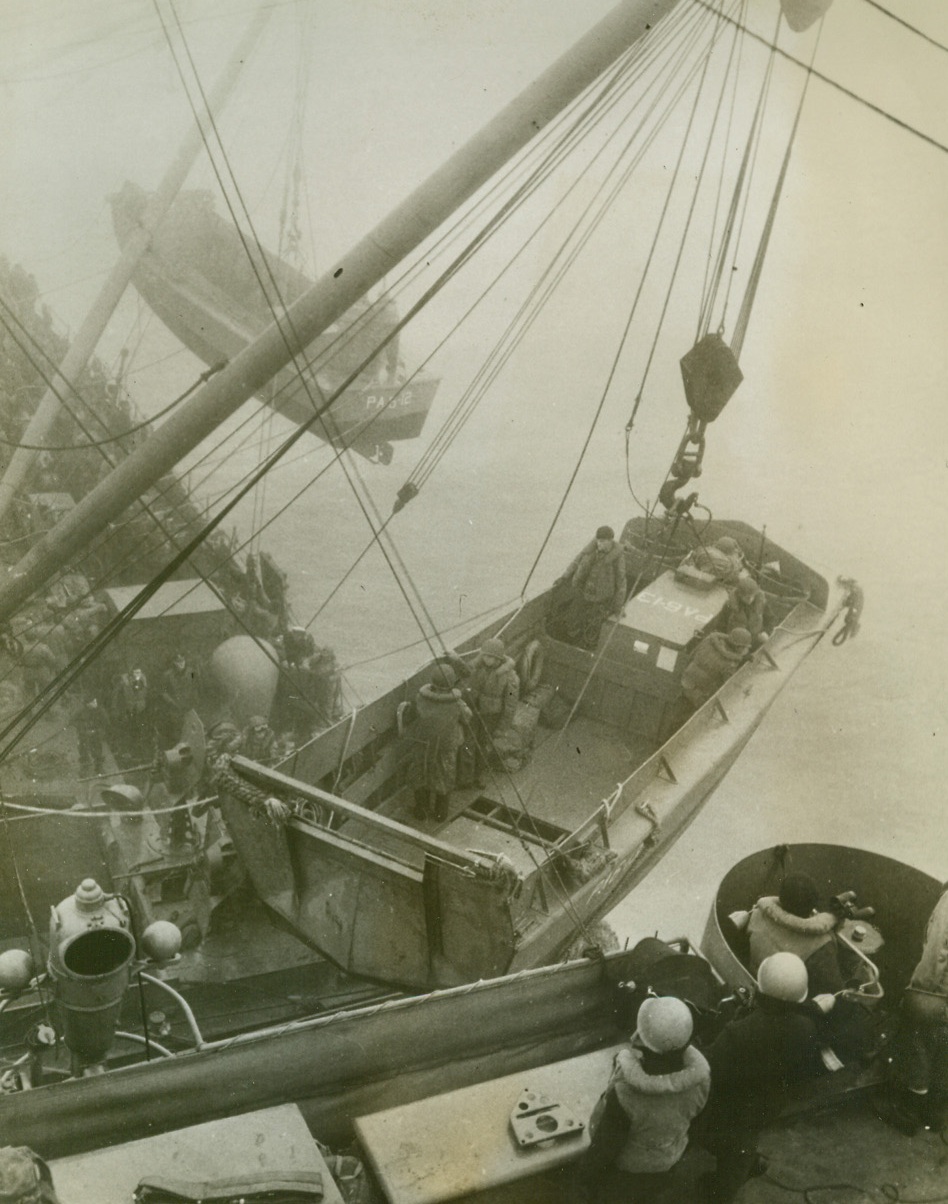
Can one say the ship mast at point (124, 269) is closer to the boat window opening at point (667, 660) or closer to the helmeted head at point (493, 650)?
the helmeted head at point (493, 650)

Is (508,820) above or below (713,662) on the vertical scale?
below

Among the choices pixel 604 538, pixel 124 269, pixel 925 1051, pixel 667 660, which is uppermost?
pixel 124 269

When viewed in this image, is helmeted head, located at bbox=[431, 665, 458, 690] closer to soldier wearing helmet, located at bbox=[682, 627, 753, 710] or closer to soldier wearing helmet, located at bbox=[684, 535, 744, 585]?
soldier wearing helmet, located at bbox=[682, 627, 753, 710]

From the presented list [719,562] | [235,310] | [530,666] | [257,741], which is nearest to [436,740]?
[257,741]

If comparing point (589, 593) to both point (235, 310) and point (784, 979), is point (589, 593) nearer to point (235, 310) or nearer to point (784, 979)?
point (784, 979)

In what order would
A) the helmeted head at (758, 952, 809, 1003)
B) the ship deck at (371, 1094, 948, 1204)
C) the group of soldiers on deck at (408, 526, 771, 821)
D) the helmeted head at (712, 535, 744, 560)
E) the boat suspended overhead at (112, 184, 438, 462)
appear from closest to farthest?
the helmeted head at (758, 952, 809, 1003) < the ship deck at (371, 1094, 948, 1204) < the group of soldiers on deck at (408, 526, 771, 821) < the helmeted head at (712, 535, 744, 560) < the boat suspended overhead at (112, 184, 438, 462)

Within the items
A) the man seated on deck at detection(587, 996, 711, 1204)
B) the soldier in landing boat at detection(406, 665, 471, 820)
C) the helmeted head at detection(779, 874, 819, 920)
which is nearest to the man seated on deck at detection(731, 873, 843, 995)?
the helmeted head at detection(779, 874, 819, 920)

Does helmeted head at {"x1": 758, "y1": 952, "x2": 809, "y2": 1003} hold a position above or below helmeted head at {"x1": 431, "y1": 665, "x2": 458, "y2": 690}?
above
